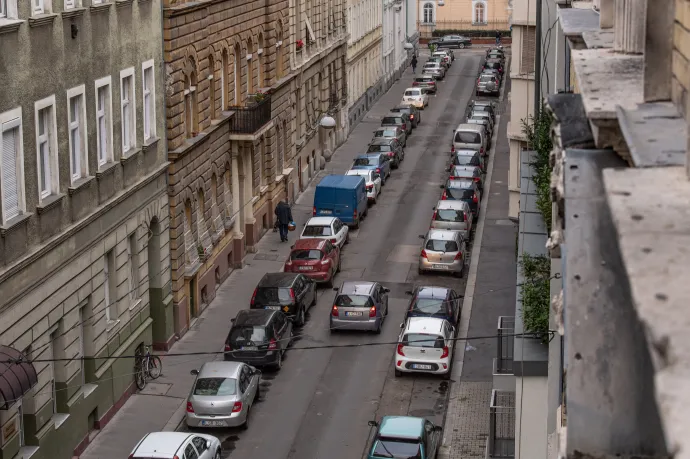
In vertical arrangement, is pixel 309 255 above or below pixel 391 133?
below

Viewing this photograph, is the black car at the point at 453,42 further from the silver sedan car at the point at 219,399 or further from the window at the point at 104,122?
the silver sedan car at the point at 219,399

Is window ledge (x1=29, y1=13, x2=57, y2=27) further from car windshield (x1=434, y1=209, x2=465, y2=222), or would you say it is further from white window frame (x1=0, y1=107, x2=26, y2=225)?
car windshield (x1=434, y1=209, x2=465, y2=222)

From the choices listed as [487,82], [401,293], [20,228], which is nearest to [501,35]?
[487,82]

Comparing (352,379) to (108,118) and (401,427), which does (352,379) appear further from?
(108,118)

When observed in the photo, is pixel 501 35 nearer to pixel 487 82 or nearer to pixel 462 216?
pixel 487 82

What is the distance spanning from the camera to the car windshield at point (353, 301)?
35531mm

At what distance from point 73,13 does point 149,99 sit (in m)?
6.17

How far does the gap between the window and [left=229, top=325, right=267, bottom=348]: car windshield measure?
6070 mm

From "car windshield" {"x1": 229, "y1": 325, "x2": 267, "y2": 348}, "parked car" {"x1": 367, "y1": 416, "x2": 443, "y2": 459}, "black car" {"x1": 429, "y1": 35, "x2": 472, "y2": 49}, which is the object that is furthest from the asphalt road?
"black car" {"x1": 429, "y1": 35, "x2": 472, "y2": 49}

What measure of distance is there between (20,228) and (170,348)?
10817mm

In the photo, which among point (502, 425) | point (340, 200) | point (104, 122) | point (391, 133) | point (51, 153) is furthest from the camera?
point (391, 133)

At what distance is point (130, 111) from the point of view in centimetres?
3088

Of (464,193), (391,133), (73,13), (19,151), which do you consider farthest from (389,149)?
(19,151)

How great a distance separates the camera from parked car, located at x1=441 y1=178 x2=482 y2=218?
5081cm
